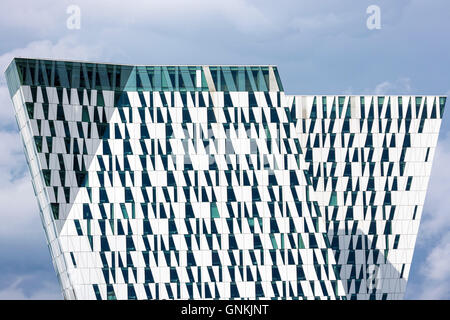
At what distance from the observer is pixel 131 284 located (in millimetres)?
113500

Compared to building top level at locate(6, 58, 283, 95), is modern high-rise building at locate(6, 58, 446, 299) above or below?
below

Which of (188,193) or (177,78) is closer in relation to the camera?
(188,193)

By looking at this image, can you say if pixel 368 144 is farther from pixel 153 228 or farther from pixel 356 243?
pixel 153 228

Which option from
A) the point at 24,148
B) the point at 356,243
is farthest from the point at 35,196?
the point at 356,243

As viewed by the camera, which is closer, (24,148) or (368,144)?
(24,148)

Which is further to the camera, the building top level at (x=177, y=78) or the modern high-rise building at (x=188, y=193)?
the modern high-rise building at (x=188, y=193)

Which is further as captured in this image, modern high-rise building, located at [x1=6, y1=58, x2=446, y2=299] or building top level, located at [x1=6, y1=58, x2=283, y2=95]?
modern high-rise building, located at [x1=6, y1=58, x2=446, y2=299]

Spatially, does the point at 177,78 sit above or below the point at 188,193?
above

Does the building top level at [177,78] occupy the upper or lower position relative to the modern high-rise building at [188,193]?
upper
